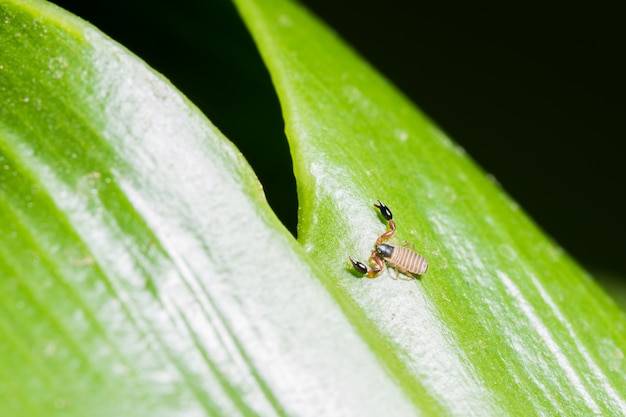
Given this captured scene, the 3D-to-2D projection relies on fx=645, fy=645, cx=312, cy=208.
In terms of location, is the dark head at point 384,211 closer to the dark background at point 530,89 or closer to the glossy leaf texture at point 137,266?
the glossy leaf texture at point 137,266

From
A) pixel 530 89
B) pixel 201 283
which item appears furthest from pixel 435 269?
pixel 530 89

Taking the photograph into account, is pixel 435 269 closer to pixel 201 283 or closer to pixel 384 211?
pixel 384 211

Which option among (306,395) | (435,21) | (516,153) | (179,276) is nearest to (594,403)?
(306,395)

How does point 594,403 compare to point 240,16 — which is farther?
point 240,16

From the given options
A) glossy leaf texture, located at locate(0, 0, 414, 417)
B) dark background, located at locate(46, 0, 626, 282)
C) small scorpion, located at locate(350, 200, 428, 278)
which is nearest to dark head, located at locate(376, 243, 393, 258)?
small scorpion, located at locate(350, 200, 428, 278)

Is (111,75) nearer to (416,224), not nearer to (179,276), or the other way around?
(179,276)

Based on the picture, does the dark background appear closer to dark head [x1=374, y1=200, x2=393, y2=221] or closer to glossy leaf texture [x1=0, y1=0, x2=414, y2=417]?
dark head [x1=374, y1=200, x2=393, y2=221]

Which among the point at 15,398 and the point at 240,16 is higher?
the point at 240,16
